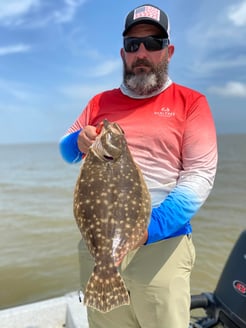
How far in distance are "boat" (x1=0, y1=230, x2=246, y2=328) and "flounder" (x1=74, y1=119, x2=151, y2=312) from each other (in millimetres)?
1277

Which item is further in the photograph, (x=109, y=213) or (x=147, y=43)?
(x=147, y=43)

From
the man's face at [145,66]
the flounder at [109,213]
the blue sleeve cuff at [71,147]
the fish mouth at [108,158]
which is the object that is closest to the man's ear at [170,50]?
the man's face at [145,66]

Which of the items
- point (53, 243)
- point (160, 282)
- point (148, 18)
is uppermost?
point (148, 18)

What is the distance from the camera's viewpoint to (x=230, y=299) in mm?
3531

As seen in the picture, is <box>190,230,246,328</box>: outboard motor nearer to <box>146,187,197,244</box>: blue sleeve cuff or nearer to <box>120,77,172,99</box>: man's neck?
<box>146,187,197,244</box>: blue sleeve cuff

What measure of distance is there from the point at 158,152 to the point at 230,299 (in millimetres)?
1795

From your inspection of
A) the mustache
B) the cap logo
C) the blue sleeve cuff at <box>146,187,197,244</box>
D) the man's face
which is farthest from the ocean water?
the cap logo

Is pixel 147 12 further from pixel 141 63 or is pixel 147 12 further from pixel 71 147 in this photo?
pixel 71 147

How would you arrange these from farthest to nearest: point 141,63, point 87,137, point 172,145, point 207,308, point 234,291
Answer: point 207,308
point 234,291
point 141,63
point 172,145
point 87,137

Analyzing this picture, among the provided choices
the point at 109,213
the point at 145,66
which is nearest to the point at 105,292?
the point at 109,213

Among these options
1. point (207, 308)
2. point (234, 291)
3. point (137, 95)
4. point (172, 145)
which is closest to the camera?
point (172, 145)

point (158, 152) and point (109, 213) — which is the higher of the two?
point (158, 152)

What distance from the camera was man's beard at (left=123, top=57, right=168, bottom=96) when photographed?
2.76 metres

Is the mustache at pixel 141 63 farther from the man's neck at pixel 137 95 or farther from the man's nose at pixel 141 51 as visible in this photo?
the man's neck at pixel 137 95
